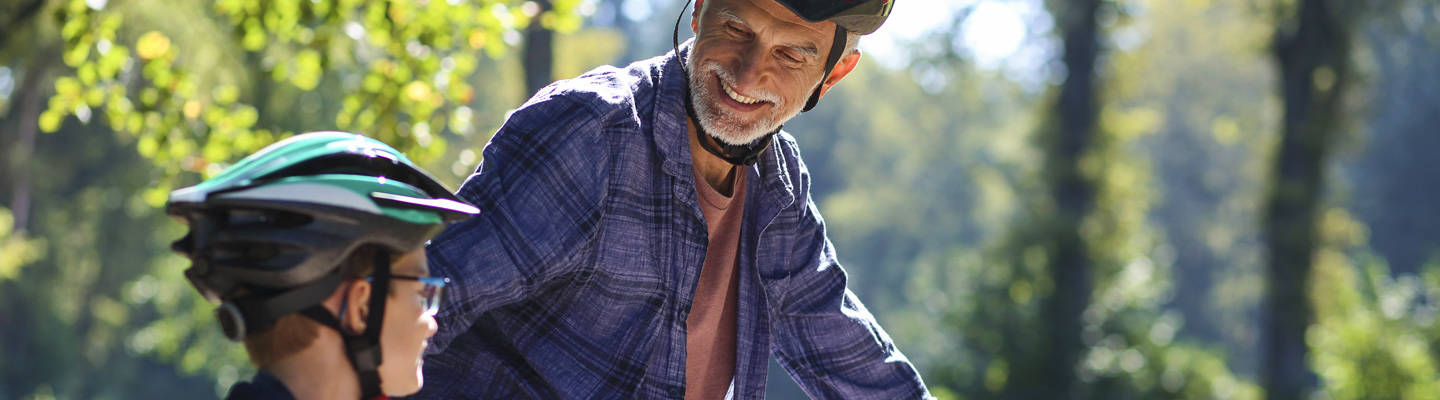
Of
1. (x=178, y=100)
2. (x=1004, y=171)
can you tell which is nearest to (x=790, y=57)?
(x=178, y=100)

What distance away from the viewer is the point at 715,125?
113 inches

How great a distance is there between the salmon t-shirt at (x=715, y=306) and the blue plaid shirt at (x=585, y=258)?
1.4 inches

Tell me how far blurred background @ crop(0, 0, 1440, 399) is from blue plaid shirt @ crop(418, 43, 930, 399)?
2.09m

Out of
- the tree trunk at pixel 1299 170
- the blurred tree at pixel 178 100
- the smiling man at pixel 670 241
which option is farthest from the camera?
the tree trunk at pixel 1299 170

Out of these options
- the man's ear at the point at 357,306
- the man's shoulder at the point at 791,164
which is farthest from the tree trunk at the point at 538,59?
the man's ear at the point at 357,306

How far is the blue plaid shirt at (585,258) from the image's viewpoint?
2.39 meters

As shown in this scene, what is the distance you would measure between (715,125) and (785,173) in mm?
327

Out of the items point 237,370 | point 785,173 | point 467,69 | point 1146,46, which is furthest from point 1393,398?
point 237,370

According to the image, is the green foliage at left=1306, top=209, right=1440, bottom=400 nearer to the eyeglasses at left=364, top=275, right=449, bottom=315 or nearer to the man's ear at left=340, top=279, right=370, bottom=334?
the eyeglasses at left=364, top=275, right=449, bottom=315

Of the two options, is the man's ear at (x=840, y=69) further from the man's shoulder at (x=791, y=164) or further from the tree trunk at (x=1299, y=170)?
the tree trunk at (x=1299, y=170)

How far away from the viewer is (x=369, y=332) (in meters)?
1.90

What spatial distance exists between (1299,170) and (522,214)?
1637cm

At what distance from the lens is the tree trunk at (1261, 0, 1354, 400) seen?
16.5 meters

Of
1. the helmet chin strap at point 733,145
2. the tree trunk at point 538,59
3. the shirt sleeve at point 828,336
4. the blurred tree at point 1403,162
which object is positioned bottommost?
the shirt sleeve at point 828,336
